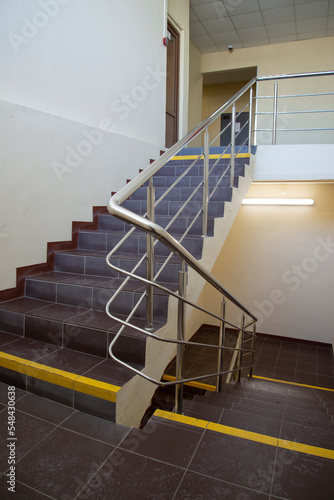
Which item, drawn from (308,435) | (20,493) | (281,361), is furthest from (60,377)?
(281,361)

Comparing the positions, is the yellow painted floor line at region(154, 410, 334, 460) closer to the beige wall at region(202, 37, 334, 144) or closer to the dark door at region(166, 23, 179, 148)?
the dark door at region(166, 23, 179, 148)

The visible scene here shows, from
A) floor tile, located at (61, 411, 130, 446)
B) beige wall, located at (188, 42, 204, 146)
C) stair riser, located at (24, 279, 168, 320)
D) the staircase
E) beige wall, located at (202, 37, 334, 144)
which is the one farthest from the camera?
beige wall, located at (188, 42, 204, 146)

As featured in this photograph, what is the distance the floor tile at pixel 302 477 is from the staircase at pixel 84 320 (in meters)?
0.79

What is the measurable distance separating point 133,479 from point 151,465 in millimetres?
95

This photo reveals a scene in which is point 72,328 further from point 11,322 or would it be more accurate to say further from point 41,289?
point 41,289

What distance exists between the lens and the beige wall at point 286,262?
568 cm

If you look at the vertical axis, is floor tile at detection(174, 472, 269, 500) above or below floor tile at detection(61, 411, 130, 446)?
below

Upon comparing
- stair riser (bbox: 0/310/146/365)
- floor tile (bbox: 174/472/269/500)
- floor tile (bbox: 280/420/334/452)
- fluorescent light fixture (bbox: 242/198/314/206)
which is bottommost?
floor tile (bbox: 280/420/334/452)

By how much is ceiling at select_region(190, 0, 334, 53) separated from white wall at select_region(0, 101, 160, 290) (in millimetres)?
4217

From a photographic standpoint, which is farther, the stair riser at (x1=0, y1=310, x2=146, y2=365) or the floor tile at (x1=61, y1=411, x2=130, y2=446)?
the stair riser at (x1=0, y1=310, x2=146, y2=365)

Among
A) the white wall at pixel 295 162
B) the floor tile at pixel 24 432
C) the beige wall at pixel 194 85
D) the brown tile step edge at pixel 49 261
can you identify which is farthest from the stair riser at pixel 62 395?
the beige wall at pixel 194 85

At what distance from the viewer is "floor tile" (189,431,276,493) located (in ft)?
4.27

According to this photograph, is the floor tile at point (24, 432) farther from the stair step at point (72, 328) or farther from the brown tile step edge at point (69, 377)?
the stair step at point (72, 328)

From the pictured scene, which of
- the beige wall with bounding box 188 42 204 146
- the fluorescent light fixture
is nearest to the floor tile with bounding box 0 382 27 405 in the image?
the fluorescent light fixture
